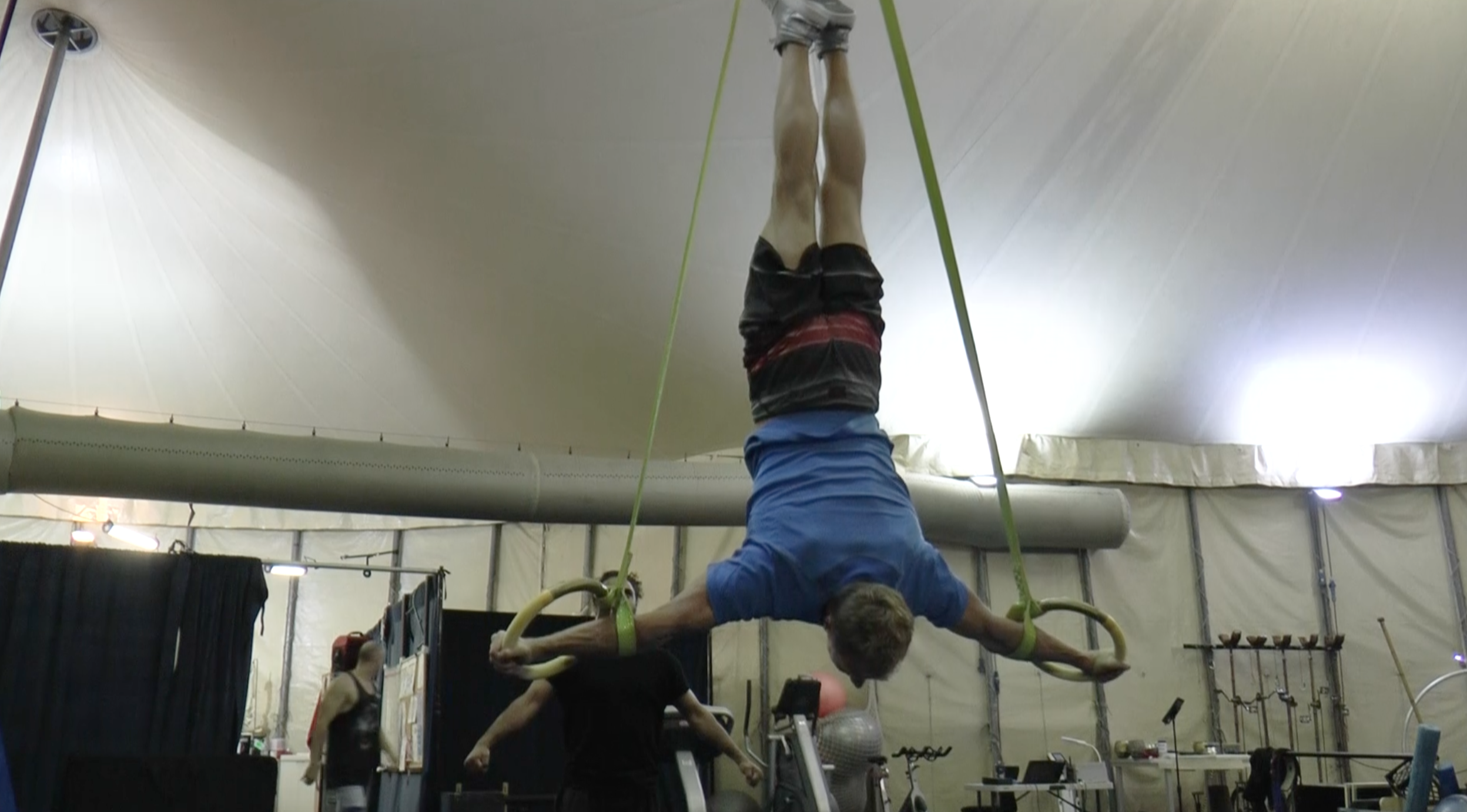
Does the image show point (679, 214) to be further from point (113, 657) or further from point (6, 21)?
point (113, 657)

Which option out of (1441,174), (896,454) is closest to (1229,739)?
(896,454)

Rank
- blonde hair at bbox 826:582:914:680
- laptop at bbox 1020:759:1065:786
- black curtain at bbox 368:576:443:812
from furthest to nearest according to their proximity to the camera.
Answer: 1. laptop at bbox 1020:759:1065:786
2. black curtain at bbox 368:576:443:812
3. blonde hair at bbox 826:582:914:680

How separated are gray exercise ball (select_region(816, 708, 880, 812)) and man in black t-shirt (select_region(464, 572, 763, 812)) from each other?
388cm

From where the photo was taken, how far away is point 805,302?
3055 mm

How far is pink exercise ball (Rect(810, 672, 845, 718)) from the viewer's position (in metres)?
8.05

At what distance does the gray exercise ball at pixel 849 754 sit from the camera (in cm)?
713

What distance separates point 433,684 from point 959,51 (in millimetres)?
4770

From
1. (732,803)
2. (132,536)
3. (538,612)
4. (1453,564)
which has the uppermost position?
(132,536)

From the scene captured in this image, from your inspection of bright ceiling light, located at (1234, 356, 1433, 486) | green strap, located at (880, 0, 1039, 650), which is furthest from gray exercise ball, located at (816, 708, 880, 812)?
green strap, located at (880, 0, 1039, 650)

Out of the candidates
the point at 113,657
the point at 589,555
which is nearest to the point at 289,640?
the point at 589,555

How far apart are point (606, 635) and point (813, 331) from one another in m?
0.98

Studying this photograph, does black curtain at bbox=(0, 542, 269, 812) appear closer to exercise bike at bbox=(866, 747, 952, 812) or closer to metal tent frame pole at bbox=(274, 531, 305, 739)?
metal tent frame pole at bbox=(274, 531, 305, 739)

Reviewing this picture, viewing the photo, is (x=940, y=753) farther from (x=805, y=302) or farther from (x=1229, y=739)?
(x=805, y=302)

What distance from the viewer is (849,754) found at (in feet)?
23.6
